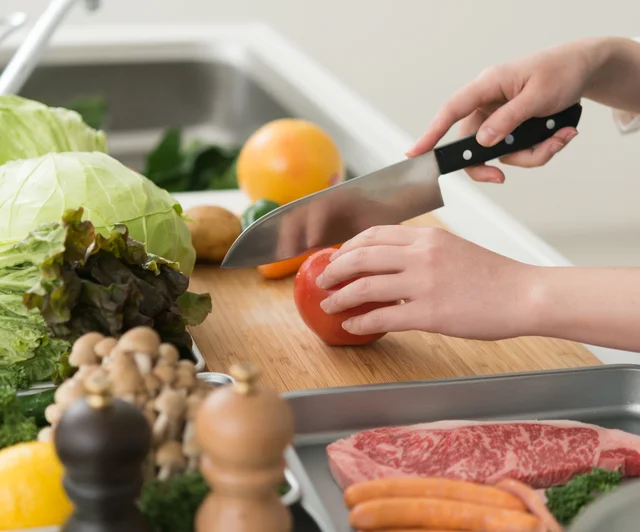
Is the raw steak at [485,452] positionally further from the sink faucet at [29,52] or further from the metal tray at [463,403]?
the sink faucet at [29,52]

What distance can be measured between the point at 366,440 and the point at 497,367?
0.30m

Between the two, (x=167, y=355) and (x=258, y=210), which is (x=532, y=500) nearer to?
(x=167, y=355)

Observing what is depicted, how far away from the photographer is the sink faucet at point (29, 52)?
1526mm

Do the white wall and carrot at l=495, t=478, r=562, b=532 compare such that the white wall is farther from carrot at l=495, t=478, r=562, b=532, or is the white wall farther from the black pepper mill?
the black pepper mill

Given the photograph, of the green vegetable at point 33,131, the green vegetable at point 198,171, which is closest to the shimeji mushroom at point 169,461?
the green vegetable at point 33,131

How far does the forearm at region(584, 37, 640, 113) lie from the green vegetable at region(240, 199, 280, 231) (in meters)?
0.52

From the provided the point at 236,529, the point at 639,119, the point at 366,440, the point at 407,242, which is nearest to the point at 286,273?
the point at 407,242

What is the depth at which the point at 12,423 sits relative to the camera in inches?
36.0

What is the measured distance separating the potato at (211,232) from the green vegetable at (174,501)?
2.55ft

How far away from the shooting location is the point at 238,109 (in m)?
2.46

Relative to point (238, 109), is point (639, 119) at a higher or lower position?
higher

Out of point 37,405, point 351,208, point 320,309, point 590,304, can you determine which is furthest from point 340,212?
point 37,405

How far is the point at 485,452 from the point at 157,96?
1.76 meters

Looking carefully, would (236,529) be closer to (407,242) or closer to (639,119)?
(407,242)
